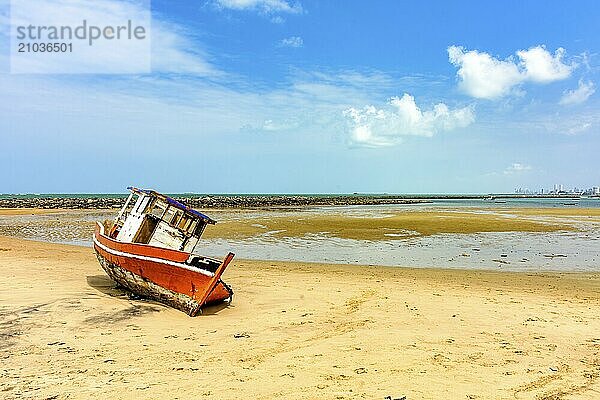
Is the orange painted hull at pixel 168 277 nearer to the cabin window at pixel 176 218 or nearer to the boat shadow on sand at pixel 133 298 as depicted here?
the boat shadow on sand at pixel 133 298

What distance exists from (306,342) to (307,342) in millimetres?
17

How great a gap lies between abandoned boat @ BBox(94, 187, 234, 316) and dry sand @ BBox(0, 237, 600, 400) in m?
0.39

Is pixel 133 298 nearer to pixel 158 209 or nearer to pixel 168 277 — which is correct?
pixel 168 277

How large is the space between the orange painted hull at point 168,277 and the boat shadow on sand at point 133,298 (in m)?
0.14

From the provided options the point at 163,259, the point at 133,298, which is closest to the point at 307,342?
the point at 163,259

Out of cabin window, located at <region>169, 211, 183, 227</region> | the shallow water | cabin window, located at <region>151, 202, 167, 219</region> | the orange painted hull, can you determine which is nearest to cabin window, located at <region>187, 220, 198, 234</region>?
cabin window, located at <region>169, 211, 183, 227</region>

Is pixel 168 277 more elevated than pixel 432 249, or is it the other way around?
pixel 168 277

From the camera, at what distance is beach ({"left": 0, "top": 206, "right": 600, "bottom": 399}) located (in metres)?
5.85

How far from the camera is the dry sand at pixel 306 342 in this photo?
584 cm

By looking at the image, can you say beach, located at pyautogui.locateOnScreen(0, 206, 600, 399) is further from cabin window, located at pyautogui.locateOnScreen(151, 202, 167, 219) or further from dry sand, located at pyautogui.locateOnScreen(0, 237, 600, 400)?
cabin window, located at pyautogui.locateOnScreen(151, 202, 167, 219)

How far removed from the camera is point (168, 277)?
1005 centimetres

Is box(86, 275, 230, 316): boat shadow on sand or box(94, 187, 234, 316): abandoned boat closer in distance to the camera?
box(94, 187, 234, 316): abandoned boat

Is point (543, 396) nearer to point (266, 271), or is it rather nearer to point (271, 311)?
point (271, 311)

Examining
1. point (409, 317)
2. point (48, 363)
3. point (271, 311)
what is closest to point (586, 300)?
point (409, 317)
